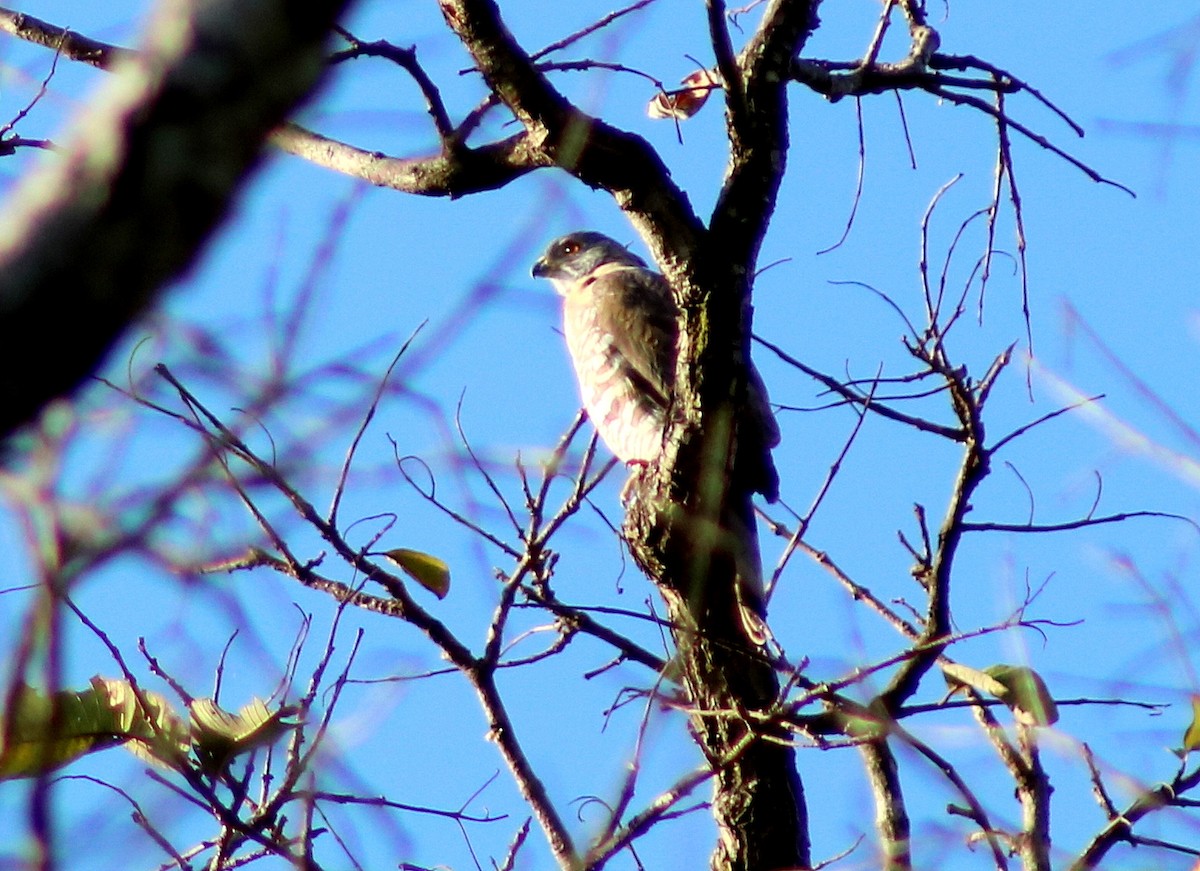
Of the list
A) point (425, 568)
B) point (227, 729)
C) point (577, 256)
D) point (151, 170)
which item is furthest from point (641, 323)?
point (151, 170)

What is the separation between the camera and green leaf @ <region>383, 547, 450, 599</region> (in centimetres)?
388

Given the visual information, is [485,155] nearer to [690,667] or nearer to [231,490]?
[690,667]

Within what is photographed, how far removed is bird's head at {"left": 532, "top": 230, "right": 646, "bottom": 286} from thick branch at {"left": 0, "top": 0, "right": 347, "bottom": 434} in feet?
21.7

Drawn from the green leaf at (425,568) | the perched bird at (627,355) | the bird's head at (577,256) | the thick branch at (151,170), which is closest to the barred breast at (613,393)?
the perched bird at (627,355)

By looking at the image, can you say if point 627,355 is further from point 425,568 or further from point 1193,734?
point 1193,734

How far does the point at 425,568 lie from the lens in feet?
12.7

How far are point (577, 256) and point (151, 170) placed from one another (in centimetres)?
684

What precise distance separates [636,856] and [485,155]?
5.86 feet

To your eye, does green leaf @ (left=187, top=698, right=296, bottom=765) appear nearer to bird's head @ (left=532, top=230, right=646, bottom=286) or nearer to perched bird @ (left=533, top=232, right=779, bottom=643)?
perched bird @ (left=533, top=232, right=779, bottom=643)

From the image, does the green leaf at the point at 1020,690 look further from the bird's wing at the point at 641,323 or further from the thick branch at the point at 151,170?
the thick branch at the point at 151,170

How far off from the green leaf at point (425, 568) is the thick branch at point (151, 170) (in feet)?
9.58

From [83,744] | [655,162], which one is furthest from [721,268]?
[83,744]

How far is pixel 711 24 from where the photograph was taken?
124 inches

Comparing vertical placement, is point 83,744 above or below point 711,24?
below
